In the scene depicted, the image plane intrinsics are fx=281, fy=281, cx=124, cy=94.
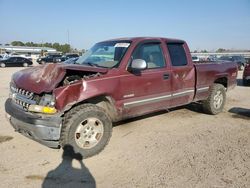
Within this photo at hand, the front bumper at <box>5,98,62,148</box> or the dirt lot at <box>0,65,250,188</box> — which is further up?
the front bumper at <box>5,98,62,148</box>

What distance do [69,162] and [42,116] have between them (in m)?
0.83

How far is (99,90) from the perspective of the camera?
458 centimetres

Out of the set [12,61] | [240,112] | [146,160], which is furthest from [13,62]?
[146,160]

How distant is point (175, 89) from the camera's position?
5.97 m

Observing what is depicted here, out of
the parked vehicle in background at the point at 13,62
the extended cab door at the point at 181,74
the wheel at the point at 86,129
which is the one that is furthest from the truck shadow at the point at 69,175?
the parked vehicle in background at the point at 13,62

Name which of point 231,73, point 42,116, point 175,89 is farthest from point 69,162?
point 231,73

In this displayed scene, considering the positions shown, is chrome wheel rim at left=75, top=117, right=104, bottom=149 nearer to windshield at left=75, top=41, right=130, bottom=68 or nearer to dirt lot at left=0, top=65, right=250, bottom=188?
dirt lot at left=0, top=65, right=250, bottom=188

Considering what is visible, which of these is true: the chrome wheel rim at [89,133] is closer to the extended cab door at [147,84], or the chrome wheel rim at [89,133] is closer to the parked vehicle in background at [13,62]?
the extended cab door at [147,84]

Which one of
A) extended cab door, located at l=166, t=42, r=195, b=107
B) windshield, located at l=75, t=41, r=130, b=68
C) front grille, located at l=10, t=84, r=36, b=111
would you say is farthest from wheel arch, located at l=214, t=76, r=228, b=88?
front grille, located at l=10, t=84, r=36, b=111

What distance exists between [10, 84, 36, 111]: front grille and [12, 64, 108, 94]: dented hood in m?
0.08

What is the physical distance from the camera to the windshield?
17.1 ft

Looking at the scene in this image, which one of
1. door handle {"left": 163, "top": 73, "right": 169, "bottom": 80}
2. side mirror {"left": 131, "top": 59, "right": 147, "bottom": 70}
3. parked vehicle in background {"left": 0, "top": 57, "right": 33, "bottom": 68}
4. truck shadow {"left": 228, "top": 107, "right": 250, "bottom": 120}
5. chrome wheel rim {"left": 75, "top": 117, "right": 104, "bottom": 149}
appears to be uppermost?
side mirror {"left": 131, "top": 59, "right": 147, "bottom": 70}

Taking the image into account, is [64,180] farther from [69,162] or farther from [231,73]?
[231,73]

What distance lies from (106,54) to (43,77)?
1.50m
